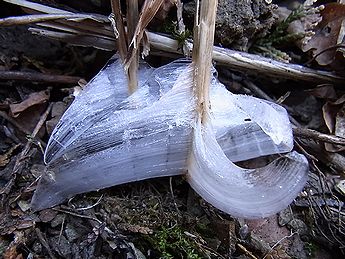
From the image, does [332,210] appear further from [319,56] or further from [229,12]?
[229,12]

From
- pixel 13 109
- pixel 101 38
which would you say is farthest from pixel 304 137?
pixel 13 109

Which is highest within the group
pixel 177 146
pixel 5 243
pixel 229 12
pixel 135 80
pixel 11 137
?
pixel 229 12

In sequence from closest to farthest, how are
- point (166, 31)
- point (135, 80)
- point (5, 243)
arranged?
point (5, 243)
point (135, 80)
point (166, 31)

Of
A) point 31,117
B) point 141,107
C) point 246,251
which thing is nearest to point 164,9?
point 141,107

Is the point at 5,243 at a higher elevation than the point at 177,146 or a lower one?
lower

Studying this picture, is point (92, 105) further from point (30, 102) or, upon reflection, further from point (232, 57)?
point (232, 57)

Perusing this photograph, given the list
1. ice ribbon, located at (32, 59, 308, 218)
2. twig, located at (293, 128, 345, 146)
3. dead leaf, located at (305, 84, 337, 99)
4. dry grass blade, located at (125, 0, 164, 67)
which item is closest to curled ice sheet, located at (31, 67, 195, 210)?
ice ribbon, located at (32, 59, 308, 218)

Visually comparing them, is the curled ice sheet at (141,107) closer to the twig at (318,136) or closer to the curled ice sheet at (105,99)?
the curled ice sheet at (105,99)

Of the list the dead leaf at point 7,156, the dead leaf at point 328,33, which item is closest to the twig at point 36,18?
the dead leaf at point 7,156
